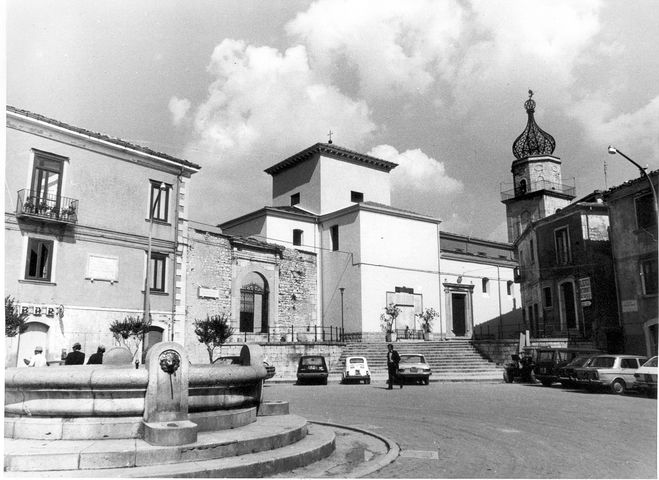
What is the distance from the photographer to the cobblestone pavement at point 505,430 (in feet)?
24.4

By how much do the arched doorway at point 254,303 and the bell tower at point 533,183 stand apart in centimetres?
2641

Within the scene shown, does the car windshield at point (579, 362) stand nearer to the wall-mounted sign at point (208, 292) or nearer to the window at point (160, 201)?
the wall-mounted sign at point (208, 292)

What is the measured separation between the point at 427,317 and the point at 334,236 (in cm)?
826

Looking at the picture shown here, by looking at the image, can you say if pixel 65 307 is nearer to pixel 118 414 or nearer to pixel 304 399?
pixel 304 399

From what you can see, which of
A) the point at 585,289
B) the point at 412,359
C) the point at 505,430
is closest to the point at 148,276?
the point at 412,359

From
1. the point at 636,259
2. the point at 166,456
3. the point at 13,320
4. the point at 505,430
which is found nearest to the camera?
the point at 166,456

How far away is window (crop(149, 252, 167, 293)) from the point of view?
25.4 m

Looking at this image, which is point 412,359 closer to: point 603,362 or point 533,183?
point 603,362

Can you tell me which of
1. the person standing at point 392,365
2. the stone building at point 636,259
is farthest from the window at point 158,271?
the stone building at point 636,259

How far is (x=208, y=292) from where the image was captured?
2911 cm

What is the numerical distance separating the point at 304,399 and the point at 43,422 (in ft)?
34.6

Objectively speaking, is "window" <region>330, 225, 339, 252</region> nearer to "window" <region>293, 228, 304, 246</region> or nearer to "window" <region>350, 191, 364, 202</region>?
"window" <region>293, 228, 304, 246</region>

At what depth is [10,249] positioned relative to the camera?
2050 cm

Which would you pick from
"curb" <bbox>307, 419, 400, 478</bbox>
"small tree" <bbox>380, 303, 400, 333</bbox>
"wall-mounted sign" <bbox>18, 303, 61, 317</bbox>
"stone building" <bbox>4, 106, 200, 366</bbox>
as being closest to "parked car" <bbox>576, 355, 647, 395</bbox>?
"curb" <bbox>307, 419, 400, 478</bbox>
